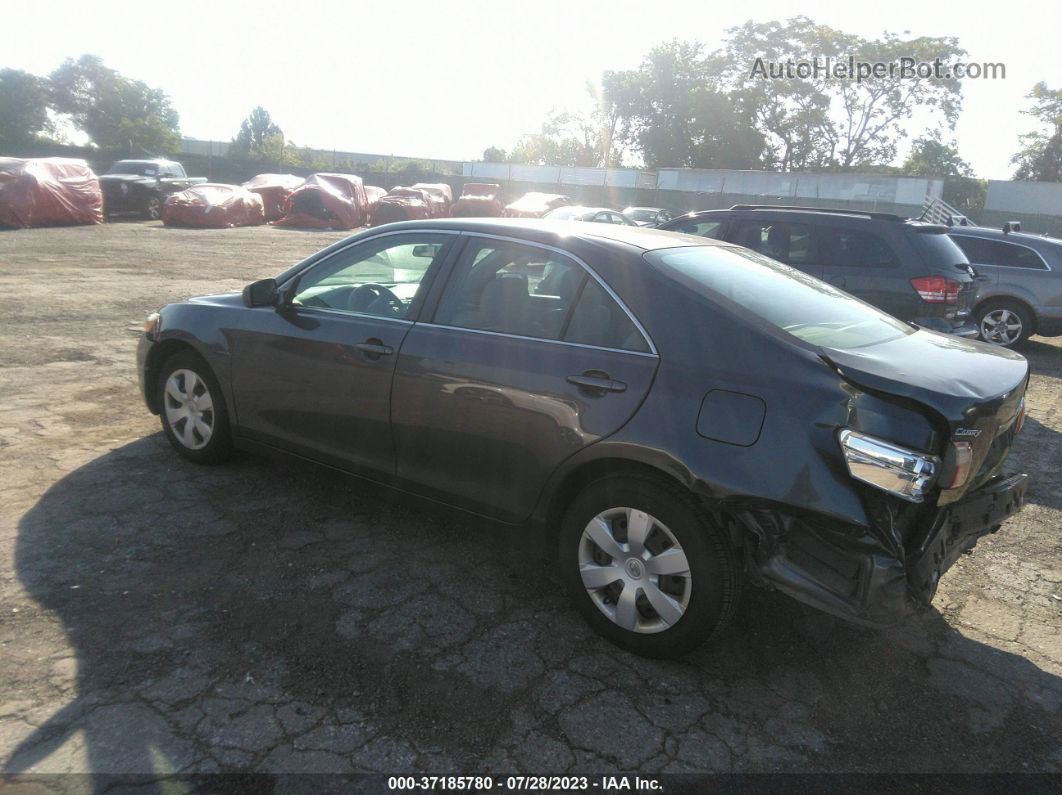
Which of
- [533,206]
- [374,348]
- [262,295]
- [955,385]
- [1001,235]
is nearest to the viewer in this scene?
[955,385]

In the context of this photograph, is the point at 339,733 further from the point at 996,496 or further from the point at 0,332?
the point at 0,332

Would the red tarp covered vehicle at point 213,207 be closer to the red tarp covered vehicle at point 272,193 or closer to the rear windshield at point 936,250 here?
the red tarp covered vehicle at point 272,193

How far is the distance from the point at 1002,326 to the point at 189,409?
10154mm

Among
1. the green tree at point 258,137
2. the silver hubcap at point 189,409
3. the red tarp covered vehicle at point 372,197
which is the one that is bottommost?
the silver hubcap at point 189,409

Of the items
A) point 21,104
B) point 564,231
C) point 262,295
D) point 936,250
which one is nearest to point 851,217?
point 936,250

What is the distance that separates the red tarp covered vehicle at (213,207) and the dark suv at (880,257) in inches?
800

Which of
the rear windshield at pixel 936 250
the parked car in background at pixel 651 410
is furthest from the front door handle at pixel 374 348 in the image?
the rear windshield at pixel 936 250

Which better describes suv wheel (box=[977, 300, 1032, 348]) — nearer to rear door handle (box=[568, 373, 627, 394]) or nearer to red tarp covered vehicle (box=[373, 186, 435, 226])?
rear door handle (box=[568, 373, 627, 394])

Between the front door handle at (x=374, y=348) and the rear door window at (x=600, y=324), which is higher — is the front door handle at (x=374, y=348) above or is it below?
below

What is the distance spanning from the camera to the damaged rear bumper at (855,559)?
266cm

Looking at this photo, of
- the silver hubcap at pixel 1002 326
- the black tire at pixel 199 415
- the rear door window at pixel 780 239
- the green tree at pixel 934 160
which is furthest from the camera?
the green tree at pixel 934 160

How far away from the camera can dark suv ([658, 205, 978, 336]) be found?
7352 mm

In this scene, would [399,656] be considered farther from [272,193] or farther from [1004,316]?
[272,193]

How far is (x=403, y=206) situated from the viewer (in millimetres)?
28672
